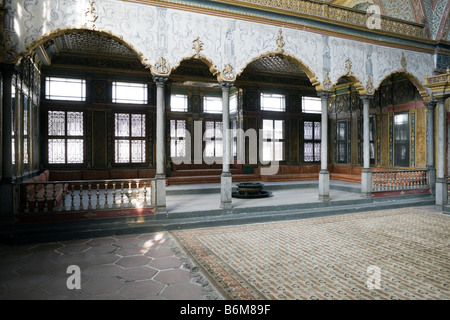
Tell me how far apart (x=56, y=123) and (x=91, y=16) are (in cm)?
493

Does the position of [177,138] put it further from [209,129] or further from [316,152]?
[316,152]

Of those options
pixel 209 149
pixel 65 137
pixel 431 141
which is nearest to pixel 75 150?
pixel 65 137

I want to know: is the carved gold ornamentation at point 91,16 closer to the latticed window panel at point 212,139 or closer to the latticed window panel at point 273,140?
the latticed window panel at point 212,139

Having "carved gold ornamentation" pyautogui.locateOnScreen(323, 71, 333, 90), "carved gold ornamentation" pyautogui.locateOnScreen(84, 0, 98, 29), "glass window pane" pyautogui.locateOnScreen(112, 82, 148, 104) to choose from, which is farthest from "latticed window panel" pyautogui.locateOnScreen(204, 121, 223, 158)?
"carved gold ornamentation" pyautogui.locateOnScreen(84, 0, 98, 29)

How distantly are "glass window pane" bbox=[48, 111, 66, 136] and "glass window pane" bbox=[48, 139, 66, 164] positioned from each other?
25 centimetres

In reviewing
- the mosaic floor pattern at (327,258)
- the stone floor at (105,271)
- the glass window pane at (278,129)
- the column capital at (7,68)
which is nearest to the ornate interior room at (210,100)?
the column capital at (7,68)

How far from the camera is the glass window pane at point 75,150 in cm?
946

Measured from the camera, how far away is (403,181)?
880 centimetres

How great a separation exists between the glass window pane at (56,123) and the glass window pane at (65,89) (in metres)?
0.50

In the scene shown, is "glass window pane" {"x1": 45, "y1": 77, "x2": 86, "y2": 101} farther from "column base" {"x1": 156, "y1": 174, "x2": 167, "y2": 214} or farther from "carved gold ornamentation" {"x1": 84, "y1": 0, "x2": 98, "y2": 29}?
"column base" {"x1": 156, "y1": 174, "x2": 167, "y2": 214}

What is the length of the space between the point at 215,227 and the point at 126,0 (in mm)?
4822

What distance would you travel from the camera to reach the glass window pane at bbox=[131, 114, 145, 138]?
33.7 ft

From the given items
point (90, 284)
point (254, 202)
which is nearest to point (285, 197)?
point (254, 202)

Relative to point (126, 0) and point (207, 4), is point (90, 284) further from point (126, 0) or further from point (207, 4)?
point (207, 4)
